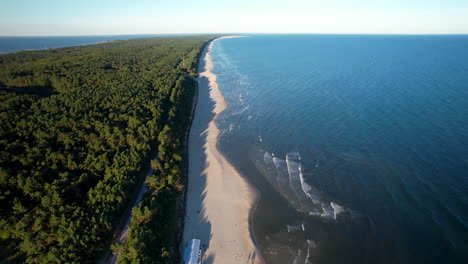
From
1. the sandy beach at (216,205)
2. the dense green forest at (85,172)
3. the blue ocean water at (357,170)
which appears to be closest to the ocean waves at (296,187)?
the blue ocean water at (357,170)

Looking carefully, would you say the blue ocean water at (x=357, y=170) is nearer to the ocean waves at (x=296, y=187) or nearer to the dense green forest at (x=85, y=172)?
the ocean waves at (x=296, y=187)

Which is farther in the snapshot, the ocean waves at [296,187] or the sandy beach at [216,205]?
the ocean waves at [296,187]

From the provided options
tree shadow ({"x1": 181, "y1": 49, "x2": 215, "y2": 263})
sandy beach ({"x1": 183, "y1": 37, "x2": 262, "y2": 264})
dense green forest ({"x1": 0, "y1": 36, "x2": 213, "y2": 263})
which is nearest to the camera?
dense green forest ({"x1": 0, "y1": 36, "x2": 213, "y2": 263})

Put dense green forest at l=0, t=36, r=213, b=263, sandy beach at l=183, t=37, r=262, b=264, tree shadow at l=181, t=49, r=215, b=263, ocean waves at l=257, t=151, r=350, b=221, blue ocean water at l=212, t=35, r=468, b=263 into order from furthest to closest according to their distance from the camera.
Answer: ocean waves at l=257, t=151, r=350, b=221 → tree shadow at l=181, t=49, r=215, b=263 → blue ocean water at l=212, t=35, r=468, b=263 → sandy beach at l=183, t=37, r=262, b=264 → dense green forest at l=0, t=36, r=213, b=263

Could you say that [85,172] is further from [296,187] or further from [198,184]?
[296,187]

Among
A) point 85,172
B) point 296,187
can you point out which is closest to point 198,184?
point 296,187

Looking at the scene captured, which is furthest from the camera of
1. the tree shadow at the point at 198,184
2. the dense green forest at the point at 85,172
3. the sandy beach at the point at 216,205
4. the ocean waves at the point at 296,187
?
the ocean waves at the point at 296,187

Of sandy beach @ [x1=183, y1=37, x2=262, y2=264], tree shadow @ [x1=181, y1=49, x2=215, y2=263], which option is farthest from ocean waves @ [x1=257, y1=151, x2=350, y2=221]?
tree shadow @ [x1=181, y1=49, x2=215, y2=263]

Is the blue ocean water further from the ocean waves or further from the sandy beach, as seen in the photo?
the sandy beach
